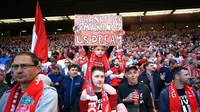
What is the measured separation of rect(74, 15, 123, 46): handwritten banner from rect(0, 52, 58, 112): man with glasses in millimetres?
2986

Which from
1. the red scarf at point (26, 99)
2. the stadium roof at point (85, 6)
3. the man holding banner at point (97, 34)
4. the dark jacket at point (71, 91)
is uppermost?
the stadium roof at point (85, 6)

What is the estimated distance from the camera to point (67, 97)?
19.2 ft

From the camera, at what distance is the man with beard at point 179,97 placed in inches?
158

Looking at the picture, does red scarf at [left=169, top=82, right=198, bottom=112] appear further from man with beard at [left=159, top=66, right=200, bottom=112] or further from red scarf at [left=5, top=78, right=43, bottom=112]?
red scarf at [left=5, top=78, right=43, bottom=112]

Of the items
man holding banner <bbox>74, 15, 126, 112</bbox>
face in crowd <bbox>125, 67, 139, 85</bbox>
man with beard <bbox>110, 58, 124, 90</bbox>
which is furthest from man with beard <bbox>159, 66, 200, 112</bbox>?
man with beard <bbox>110, 58, 124, 90</bbox>

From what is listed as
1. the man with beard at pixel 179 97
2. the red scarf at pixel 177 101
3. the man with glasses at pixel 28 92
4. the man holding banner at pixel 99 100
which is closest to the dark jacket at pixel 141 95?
the man with beard at pixel 179 97

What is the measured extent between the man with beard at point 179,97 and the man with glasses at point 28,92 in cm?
222

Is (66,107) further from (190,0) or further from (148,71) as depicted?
(190,0)

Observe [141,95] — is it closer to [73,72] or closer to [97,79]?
[97,79]

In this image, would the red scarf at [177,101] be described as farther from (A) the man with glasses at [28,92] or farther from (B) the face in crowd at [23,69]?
(B) the face in crowd at [23,69]

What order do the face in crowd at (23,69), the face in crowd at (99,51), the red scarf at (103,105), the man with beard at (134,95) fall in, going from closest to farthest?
1. the face in crowd at (23,69)
2. the red scarf at (103,105)
3. the man with beard at (134,95)
4. the face in crowd at (99,51)

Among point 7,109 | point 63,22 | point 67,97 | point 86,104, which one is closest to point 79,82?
point 67,97

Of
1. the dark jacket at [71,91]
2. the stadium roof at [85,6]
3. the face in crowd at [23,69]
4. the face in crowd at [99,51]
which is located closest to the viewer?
the face in crowd at [23,69]

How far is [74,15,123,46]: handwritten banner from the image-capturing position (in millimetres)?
5453
